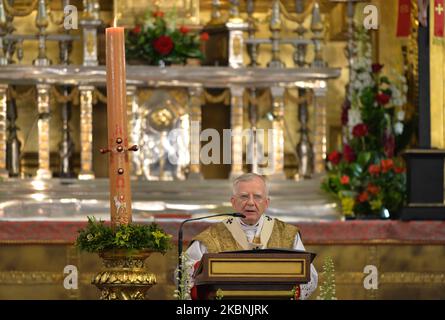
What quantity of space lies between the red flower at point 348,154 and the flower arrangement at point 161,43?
141cm

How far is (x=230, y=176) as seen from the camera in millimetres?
12438

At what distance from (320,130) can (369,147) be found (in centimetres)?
50

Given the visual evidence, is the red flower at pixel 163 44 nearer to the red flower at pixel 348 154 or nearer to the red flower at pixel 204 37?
the red flower at pixel 204 37

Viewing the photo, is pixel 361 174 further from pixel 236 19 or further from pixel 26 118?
pixel 26 118

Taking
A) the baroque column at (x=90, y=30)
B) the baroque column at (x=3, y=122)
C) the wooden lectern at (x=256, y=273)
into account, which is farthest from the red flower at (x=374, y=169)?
the wooden lectern at (x=256, y=273)

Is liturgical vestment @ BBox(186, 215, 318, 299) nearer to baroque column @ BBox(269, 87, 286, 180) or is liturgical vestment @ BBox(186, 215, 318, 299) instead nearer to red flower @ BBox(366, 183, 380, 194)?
red flower @ BBox(366, 183, 380, 194)

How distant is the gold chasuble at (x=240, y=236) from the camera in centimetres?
771

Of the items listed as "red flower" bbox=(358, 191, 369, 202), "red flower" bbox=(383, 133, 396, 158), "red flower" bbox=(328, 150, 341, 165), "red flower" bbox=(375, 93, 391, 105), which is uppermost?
"red flower" bbox=(375, 93, 391, 105)

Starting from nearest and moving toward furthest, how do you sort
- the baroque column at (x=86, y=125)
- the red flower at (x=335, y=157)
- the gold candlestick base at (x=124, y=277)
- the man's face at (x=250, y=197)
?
the gold candlestick base at (x=124, y=277)
the man's face at (x=250, y=197)
the red flower at (x=335, y=157)
the baroque column at (x=86, y=125)

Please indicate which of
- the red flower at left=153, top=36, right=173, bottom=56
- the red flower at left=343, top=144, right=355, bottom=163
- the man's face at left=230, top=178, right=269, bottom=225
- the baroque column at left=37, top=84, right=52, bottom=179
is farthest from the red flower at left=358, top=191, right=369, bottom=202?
the man's face at left=230, top=178, right=269, bottom=225

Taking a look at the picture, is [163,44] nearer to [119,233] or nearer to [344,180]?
[344,180]

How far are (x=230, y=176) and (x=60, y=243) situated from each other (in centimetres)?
196

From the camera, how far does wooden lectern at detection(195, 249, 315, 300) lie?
5895mm
